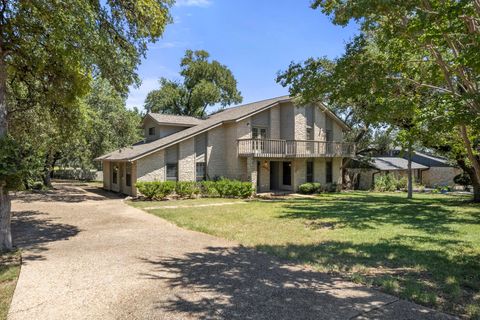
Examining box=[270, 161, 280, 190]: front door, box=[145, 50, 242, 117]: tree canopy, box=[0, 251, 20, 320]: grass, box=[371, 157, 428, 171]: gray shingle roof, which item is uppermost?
box=[145, 50, 242, 117]: tree canopy

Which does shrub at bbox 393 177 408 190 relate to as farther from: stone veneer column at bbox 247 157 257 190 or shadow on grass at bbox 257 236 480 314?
shadow on grass at bbox 257 236 480 314

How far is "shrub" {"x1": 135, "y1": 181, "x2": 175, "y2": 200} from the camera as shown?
58.9ft

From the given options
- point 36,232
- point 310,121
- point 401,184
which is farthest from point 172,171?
point 401,184

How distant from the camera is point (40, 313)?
4410mm

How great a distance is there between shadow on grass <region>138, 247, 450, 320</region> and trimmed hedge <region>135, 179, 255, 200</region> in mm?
11812

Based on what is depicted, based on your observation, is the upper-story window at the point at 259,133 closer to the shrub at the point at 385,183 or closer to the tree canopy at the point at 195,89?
the shrub at the point at 385,183

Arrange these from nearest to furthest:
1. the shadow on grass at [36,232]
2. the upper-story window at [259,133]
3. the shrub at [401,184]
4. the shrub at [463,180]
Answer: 1. the shadow on grass at [36,232]
2. the upper-story window at [259,133]
3. the shrub at [463,180]
4. the shrub at [401,184]

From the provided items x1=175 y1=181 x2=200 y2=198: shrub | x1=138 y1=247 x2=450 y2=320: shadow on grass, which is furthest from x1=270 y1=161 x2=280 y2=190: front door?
x1=138 y1=247 x2=450 y2=320: shadow on grass

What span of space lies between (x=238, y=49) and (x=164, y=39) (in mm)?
9587

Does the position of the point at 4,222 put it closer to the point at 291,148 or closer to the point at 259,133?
the point at 259,133

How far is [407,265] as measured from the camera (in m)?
6.64

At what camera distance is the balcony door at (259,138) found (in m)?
21.7

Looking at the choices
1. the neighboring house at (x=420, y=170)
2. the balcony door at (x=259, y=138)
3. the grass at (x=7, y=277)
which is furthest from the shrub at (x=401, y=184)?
the grass at (x=7, y=277)

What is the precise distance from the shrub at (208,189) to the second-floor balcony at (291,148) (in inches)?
117
